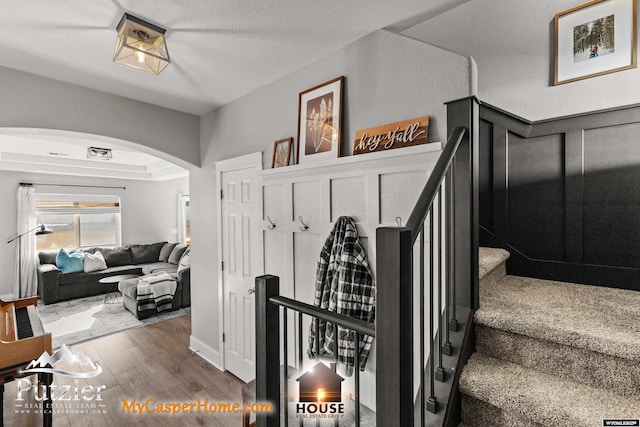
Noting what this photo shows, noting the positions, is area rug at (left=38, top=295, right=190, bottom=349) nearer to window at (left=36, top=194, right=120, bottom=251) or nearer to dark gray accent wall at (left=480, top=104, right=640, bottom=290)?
window at (left=36, top=194, right=120, bottom=251)

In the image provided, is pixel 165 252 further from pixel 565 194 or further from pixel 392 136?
pixel 565 194

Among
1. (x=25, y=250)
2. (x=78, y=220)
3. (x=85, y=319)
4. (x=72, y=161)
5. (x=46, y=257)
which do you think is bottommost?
(x=85, y=319)

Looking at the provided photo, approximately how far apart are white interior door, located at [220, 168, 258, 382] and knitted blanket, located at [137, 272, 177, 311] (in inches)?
88.7

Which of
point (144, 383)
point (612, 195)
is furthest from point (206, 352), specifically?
point (612, 195)

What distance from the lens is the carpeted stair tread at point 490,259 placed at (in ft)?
5.21

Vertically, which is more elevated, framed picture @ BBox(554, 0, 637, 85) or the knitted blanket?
framed picture @ BBox(554, 0, 637, 85)

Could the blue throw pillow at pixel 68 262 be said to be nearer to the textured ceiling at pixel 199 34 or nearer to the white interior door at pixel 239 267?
the white interior door at pixel 239 267

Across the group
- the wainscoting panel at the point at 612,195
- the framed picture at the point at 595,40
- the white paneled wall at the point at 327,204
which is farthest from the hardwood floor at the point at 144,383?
the framed picture at the point at 595,40

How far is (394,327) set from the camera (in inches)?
30.2

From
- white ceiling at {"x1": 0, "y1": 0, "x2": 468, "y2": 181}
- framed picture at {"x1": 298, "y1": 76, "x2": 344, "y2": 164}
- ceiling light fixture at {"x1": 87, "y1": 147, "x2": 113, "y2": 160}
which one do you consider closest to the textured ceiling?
white ceiling at {"x1": 0, "y1": 0, "x2": 468, "y2": 181}

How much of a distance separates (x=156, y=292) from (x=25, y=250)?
3153 mm

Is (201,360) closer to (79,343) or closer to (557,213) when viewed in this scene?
(79,343)

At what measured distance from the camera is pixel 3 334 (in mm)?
2131

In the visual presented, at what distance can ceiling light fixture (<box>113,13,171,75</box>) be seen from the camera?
157 cm
